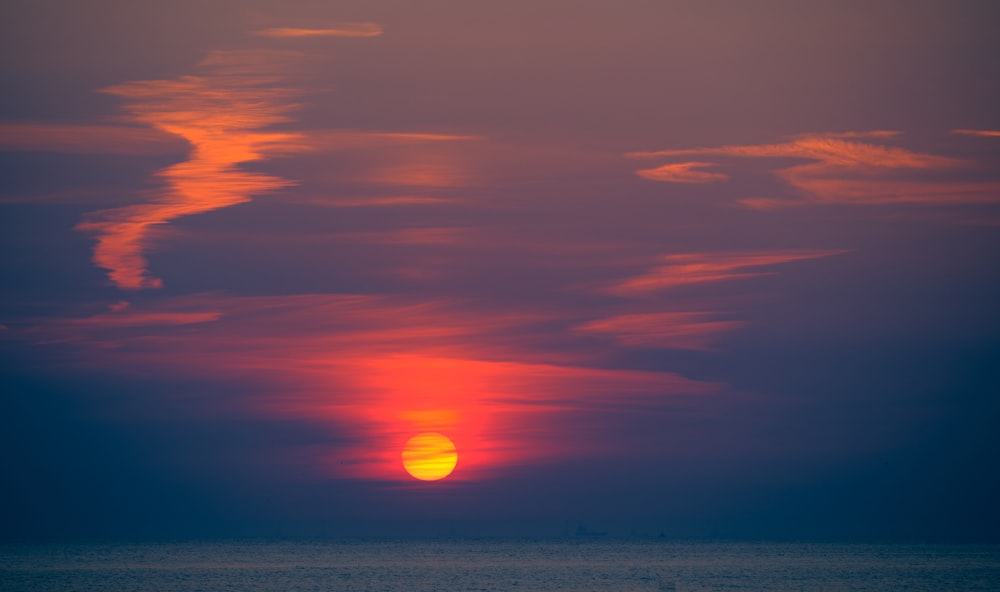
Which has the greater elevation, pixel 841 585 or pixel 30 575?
pixel 30 575

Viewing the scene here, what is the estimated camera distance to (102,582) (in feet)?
477

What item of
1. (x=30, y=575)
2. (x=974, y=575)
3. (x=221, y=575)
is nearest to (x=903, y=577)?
(x=974, y=575)

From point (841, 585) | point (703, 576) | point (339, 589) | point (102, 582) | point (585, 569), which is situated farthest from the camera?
point (585, 569)

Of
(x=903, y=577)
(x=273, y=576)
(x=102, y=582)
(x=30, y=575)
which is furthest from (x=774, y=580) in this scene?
(x=30, y=575)

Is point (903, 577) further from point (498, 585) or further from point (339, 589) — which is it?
point (339, 589)

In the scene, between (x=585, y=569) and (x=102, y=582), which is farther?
(x=585, y=569)

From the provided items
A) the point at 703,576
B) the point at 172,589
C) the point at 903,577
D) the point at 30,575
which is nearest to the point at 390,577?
the point at 172,589

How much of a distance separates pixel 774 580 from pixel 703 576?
10626mm

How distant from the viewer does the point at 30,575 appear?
16475 cm

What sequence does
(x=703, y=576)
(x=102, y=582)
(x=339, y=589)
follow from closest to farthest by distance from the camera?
1. (x=339, y=589)
2. (x=102, y=582)
3. (x=703, y=576)

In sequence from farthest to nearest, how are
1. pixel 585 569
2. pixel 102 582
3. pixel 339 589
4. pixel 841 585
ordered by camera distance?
pixel 585 569, pixel 102 582, pixel 841 585, pixel 339 589

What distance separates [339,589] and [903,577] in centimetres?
7313

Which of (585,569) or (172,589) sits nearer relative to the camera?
(172,589)

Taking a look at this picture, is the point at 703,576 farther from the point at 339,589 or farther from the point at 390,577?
the point at 339,589
